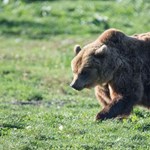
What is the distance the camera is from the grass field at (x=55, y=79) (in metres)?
9.81

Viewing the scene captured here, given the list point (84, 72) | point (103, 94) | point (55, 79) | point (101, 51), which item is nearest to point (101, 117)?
point (103, 94)

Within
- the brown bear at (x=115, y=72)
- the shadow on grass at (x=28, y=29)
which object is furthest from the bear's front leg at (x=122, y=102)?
the shadow on grass at (x=28, y=29)

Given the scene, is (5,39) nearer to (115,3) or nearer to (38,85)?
(115,3)

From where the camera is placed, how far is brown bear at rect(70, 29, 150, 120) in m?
11.0

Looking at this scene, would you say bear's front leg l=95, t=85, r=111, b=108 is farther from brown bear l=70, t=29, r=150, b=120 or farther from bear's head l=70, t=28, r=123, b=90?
bear's head l=70, t=28, r=123, b=90

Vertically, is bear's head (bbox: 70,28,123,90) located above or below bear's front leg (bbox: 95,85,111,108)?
above

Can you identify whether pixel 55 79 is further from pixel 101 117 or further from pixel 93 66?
pixel 101 117

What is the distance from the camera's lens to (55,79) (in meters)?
19.0

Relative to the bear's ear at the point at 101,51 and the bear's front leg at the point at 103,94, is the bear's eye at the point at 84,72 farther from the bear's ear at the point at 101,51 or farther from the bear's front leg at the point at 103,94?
the bear's front leg at the point at 103,94

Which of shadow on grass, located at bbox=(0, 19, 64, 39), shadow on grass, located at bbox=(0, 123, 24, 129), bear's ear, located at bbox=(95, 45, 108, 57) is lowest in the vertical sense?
shadow on grass, located at bbox=(0, 19, 64, 39)

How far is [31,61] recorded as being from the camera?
73.6 ft

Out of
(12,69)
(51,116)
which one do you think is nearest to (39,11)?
(12,69)

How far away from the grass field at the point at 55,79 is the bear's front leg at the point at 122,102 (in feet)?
0.56

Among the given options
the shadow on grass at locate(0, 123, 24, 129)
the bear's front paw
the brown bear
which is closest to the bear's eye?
the brown bear
